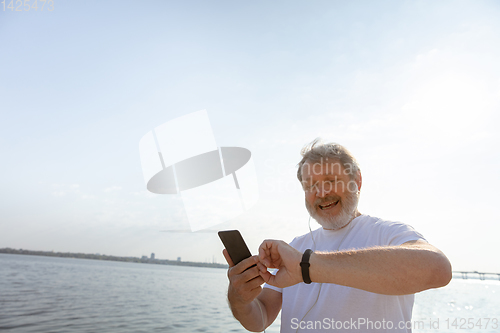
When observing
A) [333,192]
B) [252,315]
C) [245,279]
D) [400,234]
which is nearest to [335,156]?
[333,192]

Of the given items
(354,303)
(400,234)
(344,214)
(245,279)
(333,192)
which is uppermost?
(333,192)

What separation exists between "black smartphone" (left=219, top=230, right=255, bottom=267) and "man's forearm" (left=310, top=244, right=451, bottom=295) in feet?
2.36

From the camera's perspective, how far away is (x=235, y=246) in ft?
6.33

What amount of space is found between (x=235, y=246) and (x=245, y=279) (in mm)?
224

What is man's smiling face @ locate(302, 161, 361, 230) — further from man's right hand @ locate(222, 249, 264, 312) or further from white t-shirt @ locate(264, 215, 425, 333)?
man's right hand @ locate(222, 249, 264, 312)

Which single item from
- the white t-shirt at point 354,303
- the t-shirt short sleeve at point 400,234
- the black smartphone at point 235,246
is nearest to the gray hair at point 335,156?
the white t-shirt at point 354,303

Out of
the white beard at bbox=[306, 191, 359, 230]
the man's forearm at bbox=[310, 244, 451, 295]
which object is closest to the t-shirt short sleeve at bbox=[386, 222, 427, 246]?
the man's forearm at bbox=[310, 244, 451, 295]

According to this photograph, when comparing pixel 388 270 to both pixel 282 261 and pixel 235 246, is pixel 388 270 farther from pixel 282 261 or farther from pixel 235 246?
pixel 235 246

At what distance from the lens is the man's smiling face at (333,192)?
237 centimetres

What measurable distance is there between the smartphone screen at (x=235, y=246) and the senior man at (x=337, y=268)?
7cm

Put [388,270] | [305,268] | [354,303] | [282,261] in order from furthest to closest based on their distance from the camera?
[354,303]
[282,261]
[305,268]
[388,270]

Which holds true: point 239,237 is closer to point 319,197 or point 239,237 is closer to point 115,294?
point 319,197

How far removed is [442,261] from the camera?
1296mm

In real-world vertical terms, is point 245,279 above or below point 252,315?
above
